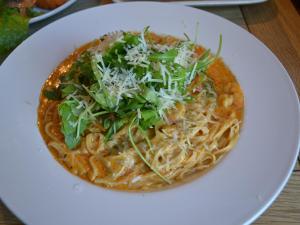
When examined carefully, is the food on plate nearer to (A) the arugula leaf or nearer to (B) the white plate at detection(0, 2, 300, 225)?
(B) the white plate at detection(0, 2, 300, 225)

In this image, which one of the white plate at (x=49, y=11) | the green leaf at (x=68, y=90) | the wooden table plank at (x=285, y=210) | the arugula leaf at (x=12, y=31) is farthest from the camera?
the white plate at (x=49, y=11)

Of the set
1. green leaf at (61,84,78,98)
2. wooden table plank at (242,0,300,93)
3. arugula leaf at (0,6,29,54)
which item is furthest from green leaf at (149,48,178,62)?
arugula leaf at (0,6,29,54)

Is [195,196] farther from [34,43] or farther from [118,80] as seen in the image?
[34,43]

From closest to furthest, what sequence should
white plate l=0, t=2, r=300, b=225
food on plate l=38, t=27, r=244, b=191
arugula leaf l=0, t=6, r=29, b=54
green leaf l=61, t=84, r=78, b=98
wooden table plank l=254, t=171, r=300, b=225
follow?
1. white plate l=0, t=2, r=300, b=225
2. wooden table plank l=254, t=171, r=300, b=225
3. food on plate l=38, t=27, r=244, b=191
4. green leaf l=61, t=84, r=78, b=98
5. arugula leaf l=0, t=6, r=29, b=54

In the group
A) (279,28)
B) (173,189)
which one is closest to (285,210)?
(173,189)

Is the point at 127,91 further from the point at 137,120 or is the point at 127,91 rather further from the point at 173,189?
the point at 173,189

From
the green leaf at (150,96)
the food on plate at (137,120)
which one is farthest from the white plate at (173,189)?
the green leaf at (150,96)

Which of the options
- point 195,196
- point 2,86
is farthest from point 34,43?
point 195,196

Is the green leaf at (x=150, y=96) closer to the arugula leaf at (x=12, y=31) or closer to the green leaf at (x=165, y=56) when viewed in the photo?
the green leaf at (x=165, y=56)
